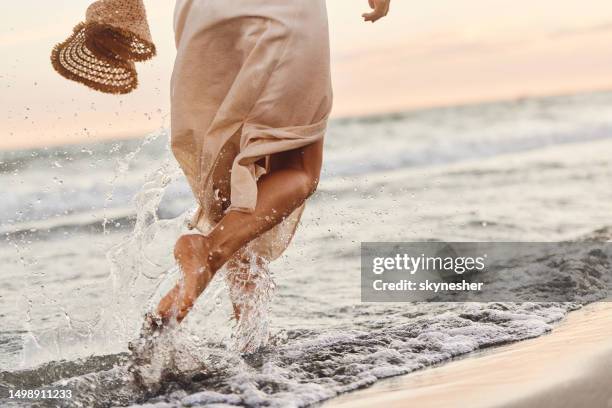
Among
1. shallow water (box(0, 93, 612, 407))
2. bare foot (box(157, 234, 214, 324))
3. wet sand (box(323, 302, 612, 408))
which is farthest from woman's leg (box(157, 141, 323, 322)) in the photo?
wet sand (box(323, 302, 612, 408))

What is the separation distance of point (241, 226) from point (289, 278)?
2.20 meters

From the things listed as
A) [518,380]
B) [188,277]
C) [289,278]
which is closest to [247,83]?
[188,277]

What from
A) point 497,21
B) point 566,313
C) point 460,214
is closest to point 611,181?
point 460,214

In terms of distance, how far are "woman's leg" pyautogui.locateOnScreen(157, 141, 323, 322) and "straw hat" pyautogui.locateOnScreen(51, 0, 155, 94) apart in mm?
714

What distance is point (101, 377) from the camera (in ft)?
11.3

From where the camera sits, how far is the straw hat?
11.6 ft

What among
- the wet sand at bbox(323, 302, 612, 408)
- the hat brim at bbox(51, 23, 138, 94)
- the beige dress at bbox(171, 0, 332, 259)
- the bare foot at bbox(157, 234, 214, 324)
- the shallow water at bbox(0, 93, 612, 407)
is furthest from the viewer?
the hat brim at bbox(51, 23, 138, 94)

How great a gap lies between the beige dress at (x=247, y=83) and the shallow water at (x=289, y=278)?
562mm

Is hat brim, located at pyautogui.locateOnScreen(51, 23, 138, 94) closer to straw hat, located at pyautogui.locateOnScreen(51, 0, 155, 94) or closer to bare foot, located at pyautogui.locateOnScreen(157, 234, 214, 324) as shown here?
straw hat, located at pyautogui.locateOnScreen(51, 0, 155, 94)

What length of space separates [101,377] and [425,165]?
418 inches

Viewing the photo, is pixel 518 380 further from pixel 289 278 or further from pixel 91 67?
pixel 289 278

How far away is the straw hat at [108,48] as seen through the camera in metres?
3.53

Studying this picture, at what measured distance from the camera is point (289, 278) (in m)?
5.47

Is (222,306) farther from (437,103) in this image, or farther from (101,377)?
(437,103)
